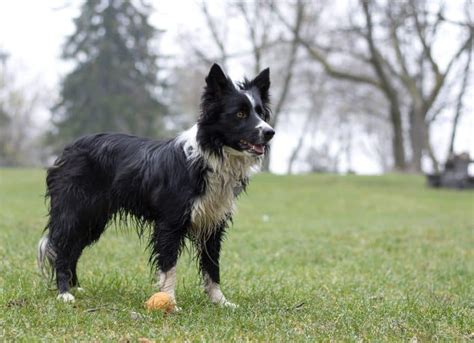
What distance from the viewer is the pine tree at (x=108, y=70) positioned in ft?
120

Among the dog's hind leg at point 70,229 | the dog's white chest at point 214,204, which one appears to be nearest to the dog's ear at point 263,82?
the dog's white chest at point 214,204

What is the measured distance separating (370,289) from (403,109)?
4290 centimetres

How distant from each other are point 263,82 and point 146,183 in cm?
146

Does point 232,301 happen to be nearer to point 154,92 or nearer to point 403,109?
point 154,92

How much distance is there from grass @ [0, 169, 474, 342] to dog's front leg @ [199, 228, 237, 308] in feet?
0.42

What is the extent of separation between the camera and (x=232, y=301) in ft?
20.5

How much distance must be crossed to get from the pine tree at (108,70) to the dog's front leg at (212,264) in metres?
31.2

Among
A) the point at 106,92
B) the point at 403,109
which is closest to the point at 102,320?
the point at 106,92

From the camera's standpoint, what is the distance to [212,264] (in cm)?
613

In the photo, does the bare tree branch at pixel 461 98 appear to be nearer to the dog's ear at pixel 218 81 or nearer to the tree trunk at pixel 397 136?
the tree trunk at pixel 397 136

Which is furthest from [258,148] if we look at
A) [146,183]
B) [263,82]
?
[146,183]

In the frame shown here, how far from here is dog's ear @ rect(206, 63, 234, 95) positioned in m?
5.49

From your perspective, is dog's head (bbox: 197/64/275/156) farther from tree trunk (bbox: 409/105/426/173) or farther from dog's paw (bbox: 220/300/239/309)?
tree trunk (bbox: 409/105/426/173)

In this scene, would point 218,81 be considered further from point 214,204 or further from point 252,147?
point 214,204
